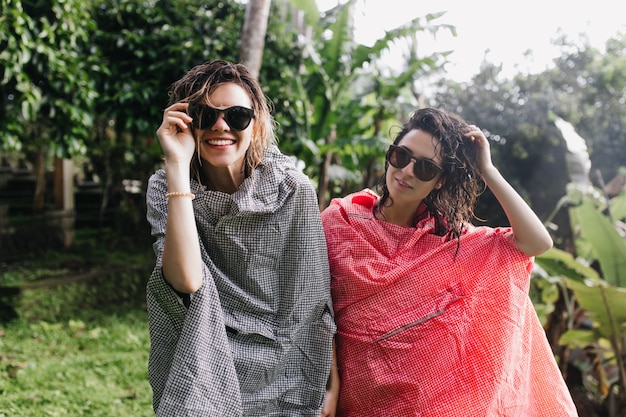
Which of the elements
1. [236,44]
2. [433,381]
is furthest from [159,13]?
[433,381]

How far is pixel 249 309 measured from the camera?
1.66 metres

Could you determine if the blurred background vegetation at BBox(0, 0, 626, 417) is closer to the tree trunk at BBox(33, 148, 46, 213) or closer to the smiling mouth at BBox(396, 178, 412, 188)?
the tree trunk at BBox(33, 148, 46, 213)

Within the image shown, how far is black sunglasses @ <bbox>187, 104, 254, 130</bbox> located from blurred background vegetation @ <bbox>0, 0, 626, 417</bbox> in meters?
2.26

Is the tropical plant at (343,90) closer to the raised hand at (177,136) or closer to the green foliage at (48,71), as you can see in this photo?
the green foliage at (48,71)

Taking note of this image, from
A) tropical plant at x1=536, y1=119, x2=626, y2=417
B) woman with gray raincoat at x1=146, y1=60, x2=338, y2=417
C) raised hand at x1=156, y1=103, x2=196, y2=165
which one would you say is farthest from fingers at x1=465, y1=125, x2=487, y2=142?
tropical plant at x1=536, y1=119, x2=626, y2=417

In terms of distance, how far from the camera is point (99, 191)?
7.75 meters

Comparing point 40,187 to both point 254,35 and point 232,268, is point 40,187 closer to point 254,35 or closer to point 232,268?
point 254,35

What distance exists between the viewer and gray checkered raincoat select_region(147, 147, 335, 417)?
150 centimetres

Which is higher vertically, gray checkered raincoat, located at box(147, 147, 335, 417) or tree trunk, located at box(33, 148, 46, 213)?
gray checkered raincoat, located at box(147, 147, 335, 417)

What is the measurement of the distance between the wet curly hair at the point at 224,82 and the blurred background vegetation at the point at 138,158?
2163 millimetres

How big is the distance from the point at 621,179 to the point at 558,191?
4503mm

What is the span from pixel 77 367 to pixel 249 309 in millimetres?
2631

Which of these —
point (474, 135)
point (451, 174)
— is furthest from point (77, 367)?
point (474, 135)

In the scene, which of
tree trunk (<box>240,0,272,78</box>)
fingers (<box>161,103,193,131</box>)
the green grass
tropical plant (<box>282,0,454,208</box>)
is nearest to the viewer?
fingers (<box>161,103,193,131</box>)
